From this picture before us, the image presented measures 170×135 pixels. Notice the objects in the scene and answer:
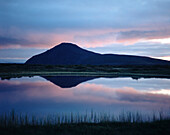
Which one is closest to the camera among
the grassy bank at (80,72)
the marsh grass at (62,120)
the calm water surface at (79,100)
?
the marsh grass at (62,120)

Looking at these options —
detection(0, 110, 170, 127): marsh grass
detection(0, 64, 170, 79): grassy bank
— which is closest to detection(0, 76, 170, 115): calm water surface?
detection(0, 110, 170, 127): marsh grass

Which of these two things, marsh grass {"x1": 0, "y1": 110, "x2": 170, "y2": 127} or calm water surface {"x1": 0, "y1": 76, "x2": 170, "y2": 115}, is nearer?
marsh grass {"x1": 0, "y1": 110, "x2": 170, "y2": 127}

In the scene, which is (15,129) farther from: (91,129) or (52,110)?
(52,110)

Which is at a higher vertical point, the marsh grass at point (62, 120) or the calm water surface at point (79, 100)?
the marsh grass at point (62, 120)

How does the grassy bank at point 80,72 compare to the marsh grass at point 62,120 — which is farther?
the grassy bank at point 80,72

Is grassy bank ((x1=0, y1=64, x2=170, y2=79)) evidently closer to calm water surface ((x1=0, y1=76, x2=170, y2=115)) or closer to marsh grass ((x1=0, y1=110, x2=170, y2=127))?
calm water surface ((x1=0, y1=76, x2=170, y2=115))

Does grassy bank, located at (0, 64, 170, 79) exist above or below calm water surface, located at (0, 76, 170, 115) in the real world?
above

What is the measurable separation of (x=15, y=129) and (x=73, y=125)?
2546 mm

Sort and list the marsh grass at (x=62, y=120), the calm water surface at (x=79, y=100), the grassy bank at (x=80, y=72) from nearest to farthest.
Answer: the marsh grass at (x=62, y=120), the calm water surface at (x=79, y=100), the grassy bank at (x=80, y=72)

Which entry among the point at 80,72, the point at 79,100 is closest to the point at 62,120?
the point at 79,100

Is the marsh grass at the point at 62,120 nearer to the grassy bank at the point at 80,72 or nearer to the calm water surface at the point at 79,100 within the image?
the calm water surface at the point at 79,100

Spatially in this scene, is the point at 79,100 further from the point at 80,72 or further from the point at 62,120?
the point at 80,72

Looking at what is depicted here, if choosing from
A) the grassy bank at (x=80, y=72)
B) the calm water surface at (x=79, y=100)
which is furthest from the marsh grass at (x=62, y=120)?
the grassy bank at (x=80, y=72)

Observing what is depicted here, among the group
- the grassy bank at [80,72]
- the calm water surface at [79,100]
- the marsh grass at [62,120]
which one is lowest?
the calm water surface at [79,100]
